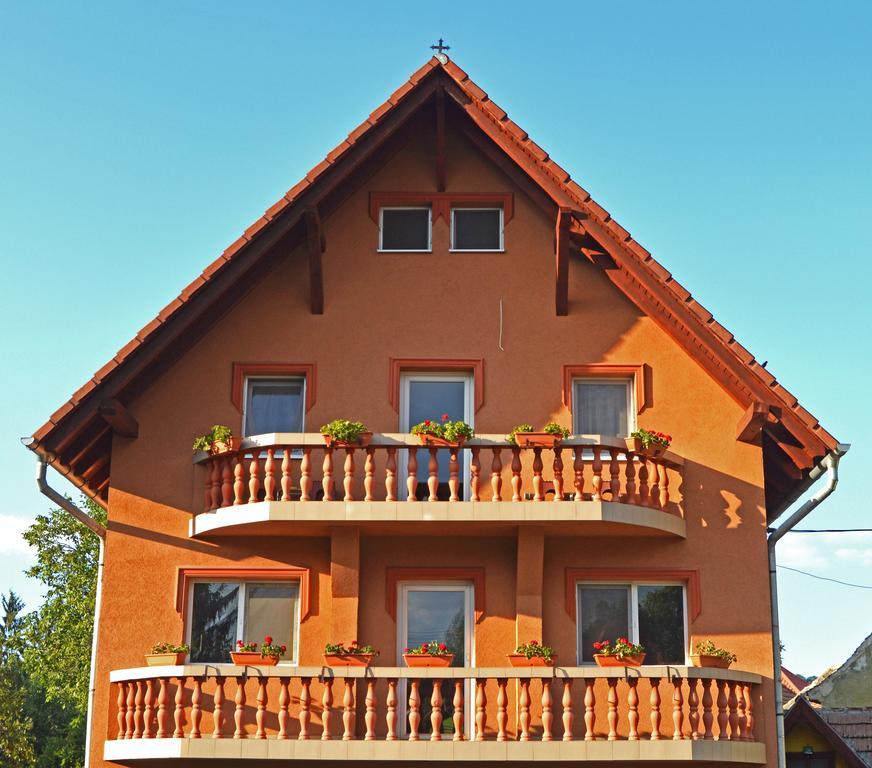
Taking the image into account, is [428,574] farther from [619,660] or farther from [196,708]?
[196,708]

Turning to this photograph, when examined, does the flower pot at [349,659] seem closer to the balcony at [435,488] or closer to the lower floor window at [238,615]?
the lower floor window at [238,615]

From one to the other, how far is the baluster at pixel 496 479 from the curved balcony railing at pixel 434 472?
13mm

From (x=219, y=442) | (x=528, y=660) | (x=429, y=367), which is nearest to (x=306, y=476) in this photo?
(x=219, y=442)

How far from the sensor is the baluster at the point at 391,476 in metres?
16.8

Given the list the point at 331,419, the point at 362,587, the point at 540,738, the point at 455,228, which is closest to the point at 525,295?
the point at 455,228

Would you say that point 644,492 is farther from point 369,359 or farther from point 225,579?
point 225,579

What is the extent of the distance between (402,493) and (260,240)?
3.90 metres

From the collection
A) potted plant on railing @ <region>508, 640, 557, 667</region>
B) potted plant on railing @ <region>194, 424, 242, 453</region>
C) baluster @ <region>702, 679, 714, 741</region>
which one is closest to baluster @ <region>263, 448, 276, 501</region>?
potted plant on railing @ <region>194, 424, 242, 453</region>

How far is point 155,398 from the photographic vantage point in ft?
60.5

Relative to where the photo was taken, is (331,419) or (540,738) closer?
(540,738)

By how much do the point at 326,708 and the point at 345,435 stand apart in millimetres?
3363

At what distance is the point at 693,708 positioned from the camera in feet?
52.4

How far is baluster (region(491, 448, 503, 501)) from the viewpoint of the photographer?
16750 millimetres

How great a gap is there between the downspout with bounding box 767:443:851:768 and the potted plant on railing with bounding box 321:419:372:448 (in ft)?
18.4
